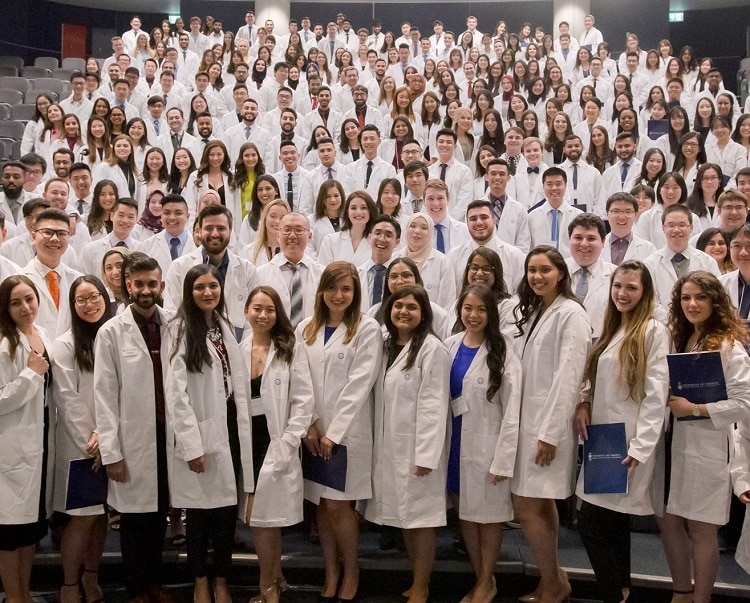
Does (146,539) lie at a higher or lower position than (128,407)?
lower

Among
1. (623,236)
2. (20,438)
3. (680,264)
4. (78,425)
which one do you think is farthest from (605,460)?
(20,438)

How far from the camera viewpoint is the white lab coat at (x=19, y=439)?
3584 mm

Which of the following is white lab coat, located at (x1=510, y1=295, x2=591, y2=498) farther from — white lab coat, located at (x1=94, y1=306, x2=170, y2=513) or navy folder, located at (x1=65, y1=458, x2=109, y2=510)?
navy folder, located at (x1=65, y1=458, x2=109, y2=510)

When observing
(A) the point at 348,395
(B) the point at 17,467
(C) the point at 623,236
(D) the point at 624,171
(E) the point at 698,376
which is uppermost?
(D) the point at 624,171

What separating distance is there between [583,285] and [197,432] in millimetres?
2547

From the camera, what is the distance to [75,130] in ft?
28.2

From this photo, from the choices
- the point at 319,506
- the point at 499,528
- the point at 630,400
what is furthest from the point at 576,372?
the point at 319,506

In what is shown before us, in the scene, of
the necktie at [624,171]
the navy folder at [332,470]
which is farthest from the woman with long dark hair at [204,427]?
the necktie at [624,171]

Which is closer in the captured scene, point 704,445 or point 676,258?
point 704,445

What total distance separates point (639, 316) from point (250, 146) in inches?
165

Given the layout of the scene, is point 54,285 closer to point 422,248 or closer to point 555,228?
point 422,248

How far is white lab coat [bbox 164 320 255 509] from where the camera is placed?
367cm

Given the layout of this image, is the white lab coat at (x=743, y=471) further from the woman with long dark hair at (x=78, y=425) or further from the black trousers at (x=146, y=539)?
the woman with long dark hair at (x=78, y=425)

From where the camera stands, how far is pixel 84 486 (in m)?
3.72
